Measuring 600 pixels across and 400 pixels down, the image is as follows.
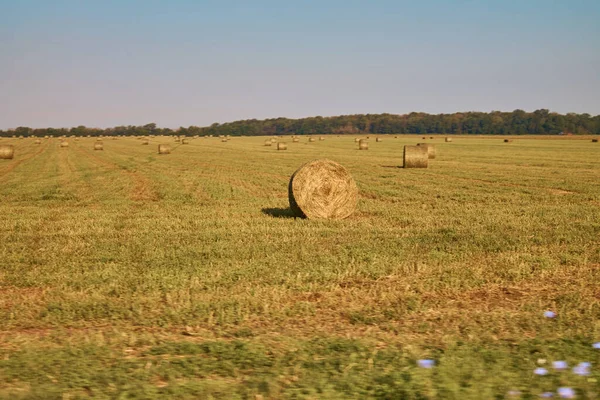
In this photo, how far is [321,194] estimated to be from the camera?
16.4m

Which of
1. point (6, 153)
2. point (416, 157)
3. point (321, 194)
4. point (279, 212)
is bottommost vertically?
point (279, 212)

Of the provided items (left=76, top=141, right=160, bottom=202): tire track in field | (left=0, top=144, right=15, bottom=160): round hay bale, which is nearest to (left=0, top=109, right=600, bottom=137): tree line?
(left=0, top=144, right=15, bottom=160): round hay bale

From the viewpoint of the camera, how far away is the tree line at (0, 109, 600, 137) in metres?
146

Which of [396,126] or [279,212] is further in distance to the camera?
[396,126]

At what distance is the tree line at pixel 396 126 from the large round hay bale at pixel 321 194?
13595 centimetres

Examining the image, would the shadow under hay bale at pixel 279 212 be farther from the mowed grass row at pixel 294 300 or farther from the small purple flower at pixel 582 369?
the small purple flower at pixel 582 369

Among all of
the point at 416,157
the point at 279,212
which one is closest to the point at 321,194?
the point at 279,212

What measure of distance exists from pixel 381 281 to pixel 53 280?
4822 millimetres

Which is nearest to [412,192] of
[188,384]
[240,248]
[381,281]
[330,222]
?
[330,222]

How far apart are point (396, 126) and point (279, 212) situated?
509 ft

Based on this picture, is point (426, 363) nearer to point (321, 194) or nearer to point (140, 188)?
point (321, 194)

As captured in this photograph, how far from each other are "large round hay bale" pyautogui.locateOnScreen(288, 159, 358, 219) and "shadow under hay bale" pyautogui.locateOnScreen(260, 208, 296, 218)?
26 centimetres

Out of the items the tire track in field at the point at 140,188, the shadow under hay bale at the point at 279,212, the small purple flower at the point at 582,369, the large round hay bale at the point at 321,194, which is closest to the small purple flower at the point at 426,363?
the small purple flower at the point at 582,369

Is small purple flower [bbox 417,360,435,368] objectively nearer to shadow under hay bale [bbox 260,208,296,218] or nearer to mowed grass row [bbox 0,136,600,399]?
mowed grass row [bbox 0,136,600,399]
